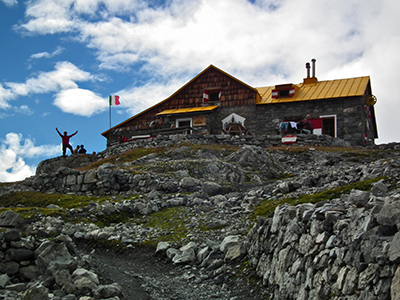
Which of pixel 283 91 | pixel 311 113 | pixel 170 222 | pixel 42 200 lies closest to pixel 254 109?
pixel 283 91

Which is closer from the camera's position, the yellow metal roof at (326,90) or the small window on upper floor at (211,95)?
the yellow metal roof at (326,90)

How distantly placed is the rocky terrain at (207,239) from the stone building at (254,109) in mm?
19572

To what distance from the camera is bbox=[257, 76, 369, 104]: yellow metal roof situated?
41562 millimetres

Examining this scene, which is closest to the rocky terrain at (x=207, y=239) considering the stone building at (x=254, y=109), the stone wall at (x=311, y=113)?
the stone wall at (x=311, y=113)

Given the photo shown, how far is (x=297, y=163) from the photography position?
29203 millimetres

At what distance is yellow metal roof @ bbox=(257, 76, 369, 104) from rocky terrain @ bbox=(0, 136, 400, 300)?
20.8 m

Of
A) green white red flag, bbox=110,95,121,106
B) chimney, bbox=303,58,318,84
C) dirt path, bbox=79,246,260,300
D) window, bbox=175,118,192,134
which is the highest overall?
chimney, bbox=303,58,318,84

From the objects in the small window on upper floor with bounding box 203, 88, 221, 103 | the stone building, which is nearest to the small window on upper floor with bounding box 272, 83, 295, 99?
the stone building

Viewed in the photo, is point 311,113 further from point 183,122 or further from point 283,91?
point 183,122

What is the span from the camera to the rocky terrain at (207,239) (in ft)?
26.4

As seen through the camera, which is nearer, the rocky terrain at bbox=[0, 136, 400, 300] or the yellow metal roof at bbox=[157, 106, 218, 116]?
the rocky terrain at bbox=[0, 136, 400, 300]

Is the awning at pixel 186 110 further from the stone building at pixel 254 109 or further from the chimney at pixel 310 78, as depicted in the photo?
the chimney at pixel 310 78

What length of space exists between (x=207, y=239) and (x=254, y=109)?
31894mm

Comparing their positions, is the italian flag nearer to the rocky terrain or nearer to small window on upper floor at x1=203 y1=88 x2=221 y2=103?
small window on upper floor at x1=203 y1=88 x2=221 y2=103
